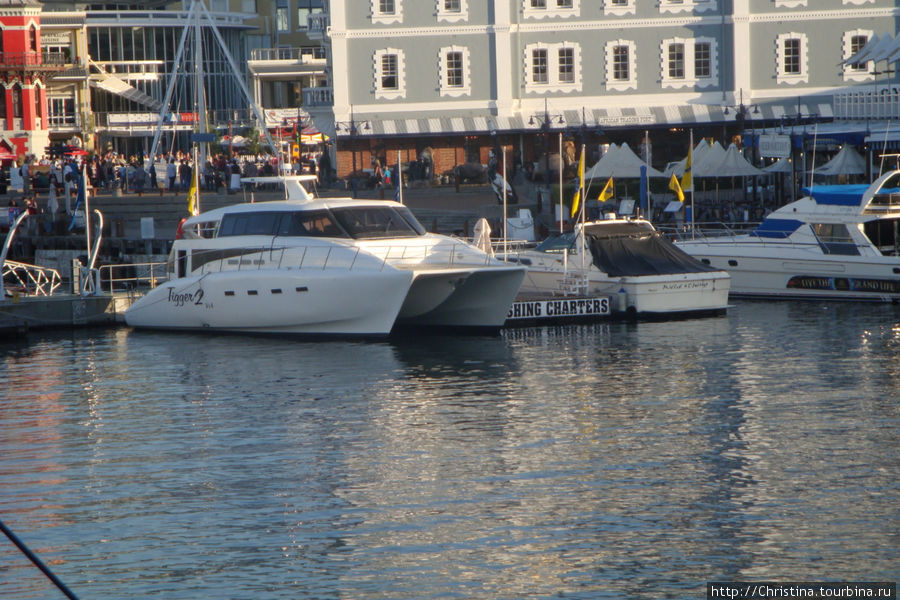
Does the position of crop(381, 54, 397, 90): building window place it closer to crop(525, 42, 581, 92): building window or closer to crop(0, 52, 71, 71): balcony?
crop(525, 42, 581, 92): building window

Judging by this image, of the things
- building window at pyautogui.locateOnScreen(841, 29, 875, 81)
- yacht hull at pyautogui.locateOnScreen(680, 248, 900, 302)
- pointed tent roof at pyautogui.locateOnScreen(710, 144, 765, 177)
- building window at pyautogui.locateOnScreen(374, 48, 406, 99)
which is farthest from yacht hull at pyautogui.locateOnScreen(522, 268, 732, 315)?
building window at pyautogui.locateOnScreen(841, 29, 875, 81)

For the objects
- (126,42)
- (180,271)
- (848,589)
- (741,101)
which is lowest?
(848,589)

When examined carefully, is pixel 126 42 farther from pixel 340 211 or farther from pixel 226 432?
pixel 226 432

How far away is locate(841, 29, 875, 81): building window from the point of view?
2286 inches

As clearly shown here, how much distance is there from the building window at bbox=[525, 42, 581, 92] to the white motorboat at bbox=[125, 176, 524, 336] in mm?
29464

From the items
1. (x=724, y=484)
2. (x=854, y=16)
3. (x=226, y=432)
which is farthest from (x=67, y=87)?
(x=724, y=484)

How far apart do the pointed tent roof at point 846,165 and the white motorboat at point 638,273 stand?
1195 centimetres

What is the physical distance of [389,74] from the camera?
59.3 m

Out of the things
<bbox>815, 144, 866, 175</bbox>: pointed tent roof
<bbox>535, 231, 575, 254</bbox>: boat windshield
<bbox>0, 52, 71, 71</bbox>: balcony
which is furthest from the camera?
<bbox>0, 52, 71, 71</bbox>: balcony

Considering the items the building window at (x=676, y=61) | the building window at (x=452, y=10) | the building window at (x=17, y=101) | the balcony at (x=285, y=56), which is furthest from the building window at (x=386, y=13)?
the balcony at (x=285, y=56)

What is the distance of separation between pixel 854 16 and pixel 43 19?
47.5 meters

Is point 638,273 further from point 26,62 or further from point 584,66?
point 26,62

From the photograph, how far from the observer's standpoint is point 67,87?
82875 mm

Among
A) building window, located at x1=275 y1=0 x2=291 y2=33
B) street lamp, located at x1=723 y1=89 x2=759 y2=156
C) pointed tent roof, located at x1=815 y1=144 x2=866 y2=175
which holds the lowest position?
pointed tent roof, located at x1=815 y1=144 x2=866 y2=175
